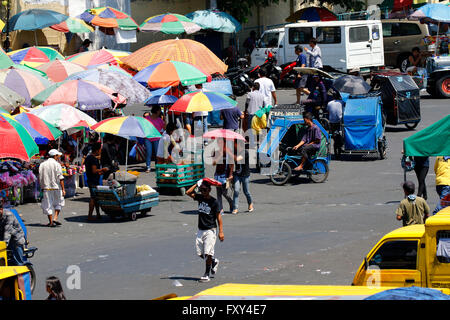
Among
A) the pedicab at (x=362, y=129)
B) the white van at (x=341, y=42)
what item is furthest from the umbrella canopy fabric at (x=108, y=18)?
the pedicab at (x=362, y=129)

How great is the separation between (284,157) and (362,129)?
281 centimetres

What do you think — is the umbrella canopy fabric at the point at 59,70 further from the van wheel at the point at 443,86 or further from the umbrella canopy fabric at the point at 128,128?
the van wheel at the point at 443,86

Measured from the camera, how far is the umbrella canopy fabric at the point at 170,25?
32.5m

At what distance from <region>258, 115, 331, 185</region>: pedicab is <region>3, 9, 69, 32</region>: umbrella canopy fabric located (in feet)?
49.0

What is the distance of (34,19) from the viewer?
103 ft

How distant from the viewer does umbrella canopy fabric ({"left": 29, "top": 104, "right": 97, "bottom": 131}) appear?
18.0 metres

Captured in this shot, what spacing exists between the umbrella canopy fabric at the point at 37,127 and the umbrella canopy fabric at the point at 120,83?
3.79 m

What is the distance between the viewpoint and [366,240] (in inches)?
555

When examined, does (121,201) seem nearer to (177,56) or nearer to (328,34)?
(177,56)

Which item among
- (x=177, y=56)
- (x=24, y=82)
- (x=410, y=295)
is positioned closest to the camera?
(x=410, y=295)

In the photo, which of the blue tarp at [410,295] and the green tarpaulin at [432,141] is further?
the green tarpaulin at [432,141]

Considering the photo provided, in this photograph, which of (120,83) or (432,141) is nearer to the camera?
(432,141)

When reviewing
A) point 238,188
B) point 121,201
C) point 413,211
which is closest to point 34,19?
point 121,201

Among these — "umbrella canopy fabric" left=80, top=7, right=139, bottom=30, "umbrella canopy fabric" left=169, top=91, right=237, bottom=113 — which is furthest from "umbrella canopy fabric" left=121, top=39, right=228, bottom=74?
"umbrella canopy fabric" left=80, top=7, right=139, bottom=30
